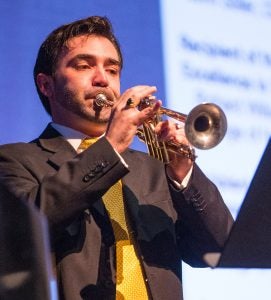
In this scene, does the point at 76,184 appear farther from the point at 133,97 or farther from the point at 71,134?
the point at 71,134

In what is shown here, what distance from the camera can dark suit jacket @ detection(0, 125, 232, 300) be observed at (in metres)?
2.09

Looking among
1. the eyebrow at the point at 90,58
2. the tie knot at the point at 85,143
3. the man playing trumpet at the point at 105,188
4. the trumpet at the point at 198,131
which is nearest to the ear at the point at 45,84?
the man playing trumpet at the point at 105,188

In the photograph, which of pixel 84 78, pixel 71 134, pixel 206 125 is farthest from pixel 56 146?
pixel 206 125

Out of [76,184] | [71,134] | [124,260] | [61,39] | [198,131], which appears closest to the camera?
[76,184]

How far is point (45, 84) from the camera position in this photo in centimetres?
272

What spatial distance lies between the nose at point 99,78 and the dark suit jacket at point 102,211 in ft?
0.72

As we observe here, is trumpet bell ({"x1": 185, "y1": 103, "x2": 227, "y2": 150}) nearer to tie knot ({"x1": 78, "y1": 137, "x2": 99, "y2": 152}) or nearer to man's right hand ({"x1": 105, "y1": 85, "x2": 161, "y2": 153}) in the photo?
man's right hand ({"x1": 105, "y1": 85, "x2": 161, "y2": 153})

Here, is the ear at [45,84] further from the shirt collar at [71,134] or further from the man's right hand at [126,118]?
the man's right hand at [126,118]

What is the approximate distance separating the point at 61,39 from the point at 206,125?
0.65 m

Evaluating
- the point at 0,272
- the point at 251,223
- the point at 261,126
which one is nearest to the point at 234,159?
the point at 261,126

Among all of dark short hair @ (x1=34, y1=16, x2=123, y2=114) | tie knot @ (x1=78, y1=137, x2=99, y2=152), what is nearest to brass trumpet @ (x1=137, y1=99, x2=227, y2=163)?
tie knot @ (x1=78, y1=137, x2=99, y2=152)

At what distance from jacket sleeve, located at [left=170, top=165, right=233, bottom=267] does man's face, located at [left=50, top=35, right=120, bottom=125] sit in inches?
15.9

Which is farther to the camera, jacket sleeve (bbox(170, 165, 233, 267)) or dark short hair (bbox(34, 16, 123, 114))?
dark short hair (bbox(34, 16, 123, 114))

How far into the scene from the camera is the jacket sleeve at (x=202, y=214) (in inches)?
89.8
